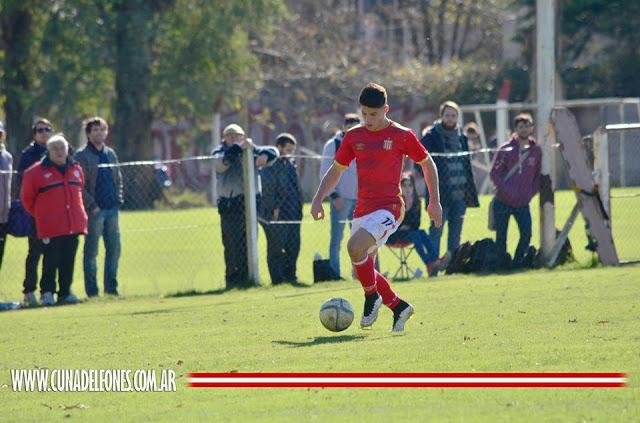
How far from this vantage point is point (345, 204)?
19.6m

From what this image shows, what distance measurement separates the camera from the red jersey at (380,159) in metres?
12.3

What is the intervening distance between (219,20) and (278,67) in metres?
12.6

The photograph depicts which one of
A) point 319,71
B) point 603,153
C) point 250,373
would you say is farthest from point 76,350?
point 319,71

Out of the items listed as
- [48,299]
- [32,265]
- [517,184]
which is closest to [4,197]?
[32,265]

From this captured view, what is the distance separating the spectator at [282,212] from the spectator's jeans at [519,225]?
8.39 feet

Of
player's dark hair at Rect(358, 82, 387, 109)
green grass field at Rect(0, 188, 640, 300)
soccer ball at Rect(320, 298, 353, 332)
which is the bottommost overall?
green grass field at Rect(0, 188, 640, 300)

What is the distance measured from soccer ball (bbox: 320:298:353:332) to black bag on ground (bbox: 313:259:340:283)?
677cm

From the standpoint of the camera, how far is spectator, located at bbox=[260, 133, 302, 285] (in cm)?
1948

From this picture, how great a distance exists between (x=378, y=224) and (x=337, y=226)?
736 cm

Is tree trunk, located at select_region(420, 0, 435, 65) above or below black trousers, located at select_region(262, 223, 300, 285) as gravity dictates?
above

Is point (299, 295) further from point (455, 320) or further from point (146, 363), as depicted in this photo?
point (146, 363)

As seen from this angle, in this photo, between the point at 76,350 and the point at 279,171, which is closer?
the point at 76,350

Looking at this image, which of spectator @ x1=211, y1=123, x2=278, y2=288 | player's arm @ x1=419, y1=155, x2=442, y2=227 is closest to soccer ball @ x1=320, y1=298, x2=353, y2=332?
player's arm @ x1=419, y1=155, x2=442, y2=227

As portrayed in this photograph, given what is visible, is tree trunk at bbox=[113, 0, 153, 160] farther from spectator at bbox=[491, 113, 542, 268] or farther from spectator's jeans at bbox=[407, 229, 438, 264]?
spectator at bbox=[491, 113, 542, 268]
